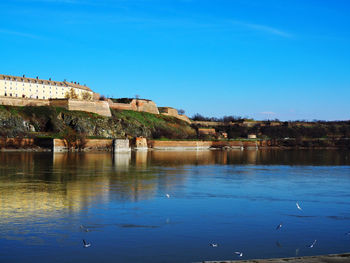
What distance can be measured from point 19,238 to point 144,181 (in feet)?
42.8

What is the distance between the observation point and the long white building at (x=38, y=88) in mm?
89562

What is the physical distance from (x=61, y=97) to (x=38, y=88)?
5220mm

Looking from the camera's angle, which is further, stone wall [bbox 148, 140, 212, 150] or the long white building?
the long white building

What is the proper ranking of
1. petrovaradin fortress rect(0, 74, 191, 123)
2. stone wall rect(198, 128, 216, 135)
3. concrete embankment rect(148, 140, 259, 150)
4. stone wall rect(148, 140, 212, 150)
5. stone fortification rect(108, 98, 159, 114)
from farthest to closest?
1. stone wall rect(198, 128, 216, 135)
2. stone fortification rect(108, 98, 159, 114)
3. concrete embankment rect(148, 140, 259, 150)
4. stone wall rect(148, 140, 212, 150)
5. petrovaradin fortress rect(0, 74, 191, 123)

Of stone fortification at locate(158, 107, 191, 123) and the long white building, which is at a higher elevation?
the long white building

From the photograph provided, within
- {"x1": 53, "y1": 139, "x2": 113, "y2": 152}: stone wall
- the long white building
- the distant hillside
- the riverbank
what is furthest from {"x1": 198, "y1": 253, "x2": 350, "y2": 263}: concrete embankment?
the long white building

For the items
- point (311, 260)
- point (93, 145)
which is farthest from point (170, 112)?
point (311, 260)

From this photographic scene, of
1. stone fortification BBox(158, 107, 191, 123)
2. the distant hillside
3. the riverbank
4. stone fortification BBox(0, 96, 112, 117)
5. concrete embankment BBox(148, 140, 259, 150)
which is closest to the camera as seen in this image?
the riverbank

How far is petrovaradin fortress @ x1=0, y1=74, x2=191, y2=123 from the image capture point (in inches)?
Answer: 3137

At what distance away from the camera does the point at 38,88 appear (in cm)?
9531

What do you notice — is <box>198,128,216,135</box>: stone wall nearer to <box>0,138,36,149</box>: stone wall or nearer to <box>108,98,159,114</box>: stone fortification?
<box>108,98,159,114</box>: stone fortification

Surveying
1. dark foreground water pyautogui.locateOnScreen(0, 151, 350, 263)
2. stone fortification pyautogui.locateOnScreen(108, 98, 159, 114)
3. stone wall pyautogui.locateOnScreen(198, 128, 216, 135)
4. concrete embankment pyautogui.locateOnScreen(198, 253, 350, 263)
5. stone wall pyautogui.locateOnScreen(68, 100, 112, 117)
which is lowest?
dark foreground water pyautogui.locateOnScreen(0, 151, 350, 263)

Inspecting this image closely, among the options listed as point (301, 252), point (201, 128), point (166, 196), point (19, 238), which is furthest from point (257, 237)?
point (201, 128)

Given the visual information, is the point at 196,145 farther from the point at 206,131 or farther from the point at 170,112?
the point at 170,112
